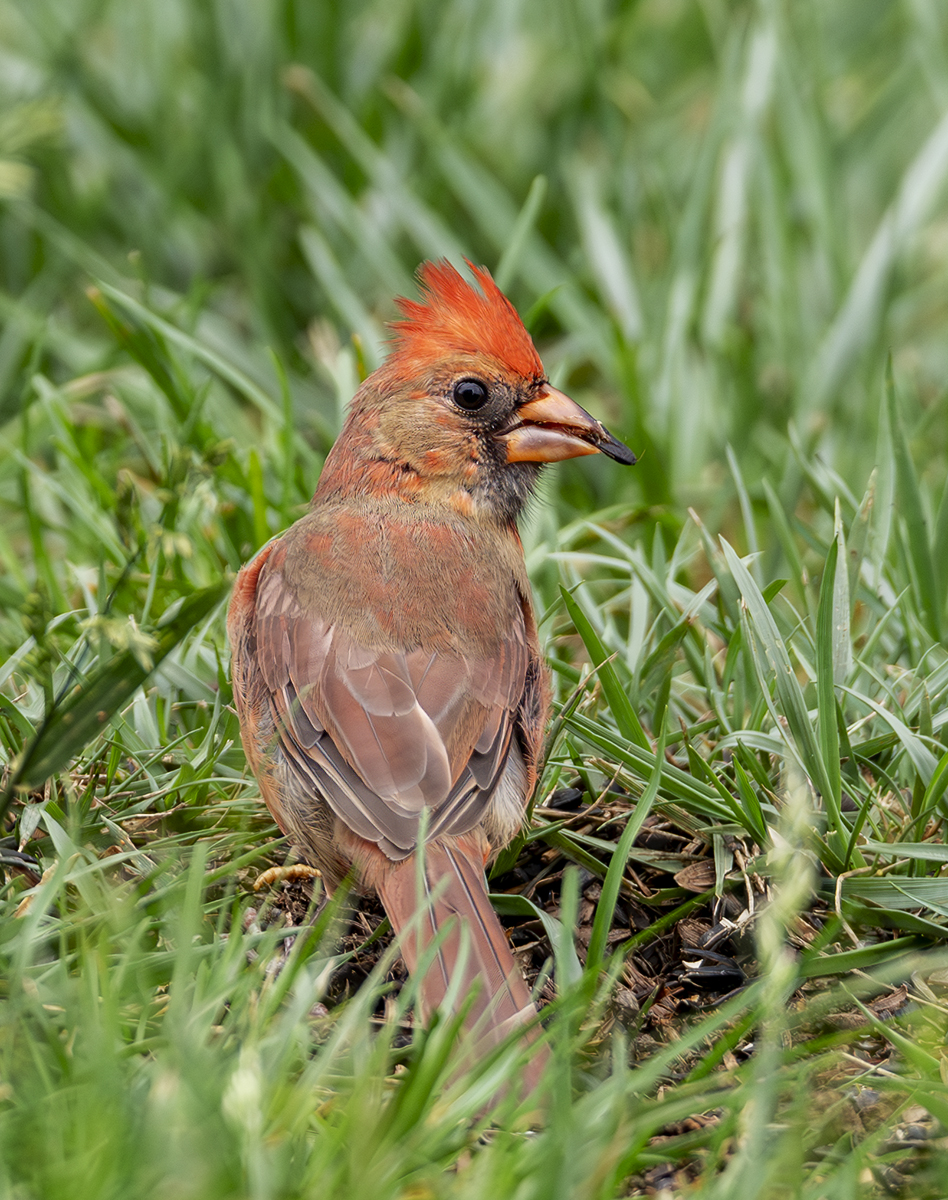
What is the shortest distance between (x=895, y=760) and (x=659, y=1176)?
1.14m

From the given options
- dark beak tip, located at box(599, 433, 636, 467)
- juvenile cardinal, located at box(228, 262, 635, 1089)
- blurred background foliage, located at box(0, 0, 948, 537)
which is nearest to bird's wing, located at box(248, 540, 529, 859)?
juvenile cardinal, located at box(228, 262, 635, 1089)

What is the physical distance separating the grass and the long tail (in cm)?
10

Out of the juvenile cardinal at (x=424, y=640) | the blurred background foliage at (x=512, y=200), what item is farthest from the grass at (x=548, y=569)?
the juvenile cardinal at (x=424, y=640)

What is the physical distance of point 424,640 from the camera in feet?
9.70

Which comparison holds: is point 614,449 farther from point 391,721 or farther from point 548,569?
point 391,721

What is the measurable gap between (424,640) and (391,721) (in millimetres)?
234

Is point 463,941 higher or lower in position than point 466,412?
lower

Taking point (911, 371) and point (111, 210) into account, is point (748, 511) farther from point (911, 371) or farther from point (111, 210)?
point (111, 210)

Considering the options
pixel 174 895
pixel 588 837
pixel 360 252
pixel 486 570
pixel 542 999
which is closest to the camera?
pixel 174 895

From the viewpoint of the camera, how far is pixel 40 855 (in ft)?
9.12

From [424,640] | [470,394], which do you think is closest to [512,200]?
[470,394]

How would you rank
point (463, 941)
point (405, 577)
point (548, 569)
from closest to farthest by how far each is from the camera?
point (463, 941) < point (405, 577) < point (548, 569)

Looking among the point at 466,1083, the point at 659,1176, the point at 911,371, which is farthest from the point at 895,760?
the point at 911,371

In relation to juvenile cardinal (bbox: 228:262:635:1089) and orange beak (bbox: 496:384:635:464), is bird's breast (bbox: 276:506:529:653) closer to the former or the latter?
juvenile cardinal (bbox: 228:262:635:1089)
